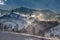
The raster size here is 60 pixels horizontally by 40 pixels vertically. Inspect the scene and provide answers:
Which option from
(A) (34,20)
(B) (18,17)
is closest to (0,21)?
(B) (18,17)

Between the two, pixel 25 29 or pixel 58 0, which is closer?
pixel 25 29

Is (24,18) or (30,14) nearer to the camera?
(24,18)

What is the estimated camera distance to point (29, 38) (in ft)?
14.3

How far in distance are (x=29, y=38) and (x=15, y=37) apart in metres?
0.39

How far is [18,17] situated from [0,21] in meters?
0.65

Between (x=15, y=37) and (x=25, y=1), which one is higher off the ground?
(x=25, y=1)

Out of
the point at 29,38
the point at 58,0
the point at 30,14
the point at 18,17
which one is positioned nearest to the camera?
the point at 29,38

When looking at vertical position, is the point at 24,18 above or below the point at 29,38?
above

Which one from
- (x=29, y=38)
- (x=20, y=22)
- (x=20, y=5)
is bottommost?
(x=29, y=38)

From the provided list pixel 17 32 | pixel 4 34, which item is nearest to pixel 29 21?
pixel 17 32

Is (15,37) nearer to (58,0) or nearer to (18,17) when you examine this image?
(18,17)

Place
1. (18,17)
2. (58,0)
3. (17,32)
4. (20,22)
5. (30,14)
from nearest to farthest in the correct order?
1. (17,32)
2. (20,22)
3. (18,17)
4. (30,14)
5. (58,0)

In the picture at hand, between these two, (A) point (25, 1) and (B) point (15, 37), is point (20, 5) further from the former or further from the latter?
(B) point (15, 37)

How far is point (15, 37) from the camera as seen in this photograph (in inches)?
175
